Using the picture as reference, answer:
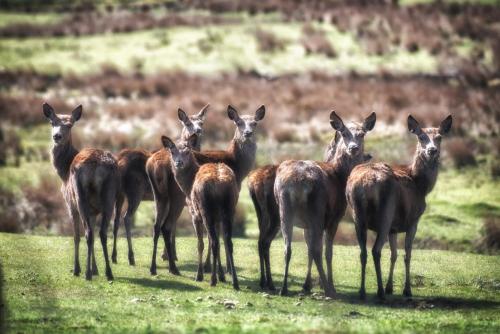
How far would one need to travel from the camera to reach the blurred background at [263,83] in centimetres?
2736

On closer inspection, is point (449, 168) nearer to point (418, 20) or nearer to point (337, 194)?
point (337, 194)

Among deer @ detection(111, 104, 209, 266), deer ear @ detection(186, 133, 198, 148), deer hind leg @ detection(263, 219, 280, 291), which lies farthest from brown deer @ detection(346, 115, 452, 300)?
deer @ detection(111, 104, 209, 266)

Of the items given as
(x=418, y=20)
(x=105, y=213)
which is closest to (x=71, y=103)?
(x=418, y=20)

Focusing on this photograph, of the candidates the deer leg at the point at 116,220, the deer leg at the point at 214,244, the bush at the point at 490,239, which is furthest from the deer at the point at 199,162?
the bush at the point at 490,239

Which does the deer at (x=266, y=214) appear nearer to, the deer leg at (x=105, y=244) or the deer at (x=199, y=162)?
the deer at (x=199, y=162)

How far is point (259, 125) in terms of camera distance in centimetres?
3538

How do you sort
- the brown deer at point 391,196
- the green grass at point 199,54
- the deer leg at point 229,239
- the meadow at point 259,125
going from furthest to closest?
the green grass at point 199,54 → the deer leg at point 229,239 → the brown deer at point 391,196 → the meadow at point 259,125

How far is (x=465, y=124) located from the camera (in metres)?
34.5

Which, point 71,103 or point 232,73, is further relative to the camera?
point 232,73

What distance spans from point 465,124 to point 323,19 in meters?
18.3

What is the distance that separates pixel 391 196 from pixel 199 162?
4.35m

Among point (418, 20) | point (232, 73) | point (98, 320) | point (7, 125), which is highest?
point (418, 20)

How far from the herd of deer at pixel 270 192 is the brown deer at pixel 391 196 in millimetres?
16

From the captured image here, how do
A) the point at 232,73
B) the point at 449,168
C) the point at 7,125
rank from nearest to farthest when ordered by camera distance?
the point at 449,168 → the point at 7,125 → the point at 232,73
